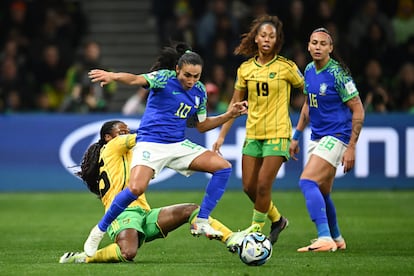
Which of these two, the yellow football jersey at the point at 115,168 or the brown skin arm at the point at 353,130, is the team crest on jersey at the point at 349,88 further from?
the yellow football jersey at the point at 115,168

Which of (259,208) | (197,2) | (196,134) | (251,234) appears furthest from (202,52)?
(251,234)

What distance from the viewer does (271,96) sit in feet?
36.4

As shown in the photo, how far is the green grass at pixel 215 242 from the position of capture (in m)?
9.34

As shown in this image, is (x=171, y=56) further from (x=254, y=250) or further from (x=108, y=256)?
(x=254, y=250)

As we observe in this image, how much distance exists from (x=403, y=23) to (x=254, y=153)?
11311 millimetres

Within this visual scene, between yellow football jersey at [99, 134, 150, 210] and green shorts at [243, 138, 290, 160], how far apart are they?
1.39 meters

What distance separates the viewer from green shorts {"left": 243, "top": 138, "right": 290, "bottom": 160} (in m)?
11.0

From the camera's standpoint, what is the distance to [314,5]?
2128 cm

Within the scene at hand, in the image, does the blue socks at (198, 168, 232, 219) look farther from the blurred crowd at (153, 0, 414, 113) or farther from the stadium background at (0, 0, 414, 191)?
the blurred crowd at (153, 0, 414, 113)

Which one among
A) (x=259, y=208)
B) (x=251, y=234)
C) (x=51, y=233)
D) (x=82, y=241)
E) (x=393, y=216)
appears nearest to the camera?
(x=251, y=234)

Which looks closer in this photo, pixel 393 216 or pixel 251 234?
pixel 251 234

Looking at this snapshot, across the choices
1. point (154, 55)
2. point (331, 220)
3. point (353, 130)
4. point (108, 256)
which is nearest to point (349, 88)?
point (353, 130)

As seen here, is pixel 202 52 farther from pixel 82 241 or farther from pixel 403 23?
pixel 82 241

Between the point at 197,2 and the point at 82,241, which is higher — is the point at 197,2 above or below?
above
